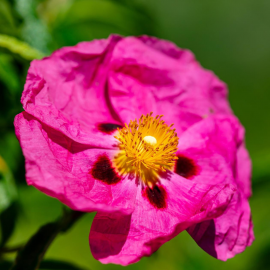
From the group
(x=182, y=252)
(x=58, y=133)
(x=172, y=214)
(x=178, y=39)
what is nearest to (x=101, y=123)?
(x=58, y=133)

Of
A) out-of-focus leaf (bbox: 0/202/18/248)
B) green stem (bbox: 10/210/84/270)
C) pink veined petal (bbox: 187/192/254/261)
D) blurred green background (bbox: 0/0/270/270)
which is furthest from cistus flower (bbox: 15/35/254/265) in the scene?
out-of-focus leaf (bbox: 0/202/18/248)

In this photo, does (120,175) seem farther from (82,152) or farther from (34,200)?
(34,200)

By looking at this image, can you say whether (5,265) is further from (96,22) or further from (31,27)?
(96,22)

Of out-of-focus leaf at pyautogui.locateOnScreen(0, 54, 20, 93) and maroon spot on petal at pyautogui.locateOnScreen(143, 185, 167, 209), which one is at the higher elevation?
out-of-focus leaf at pyautogui.locateOnScreen(0, 54, 20, 93)

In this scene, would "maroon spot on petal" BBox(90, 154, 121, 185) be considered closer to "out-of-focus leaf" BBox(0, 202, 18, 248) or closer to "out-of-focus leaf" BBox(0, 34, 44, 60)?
"out-of-focus leaf" BBox(0, 202, 18, 248)

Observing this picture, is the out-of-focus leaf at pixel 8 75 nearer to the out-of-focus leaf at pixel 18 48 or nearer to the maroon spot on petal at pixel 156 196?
the out-of-focus leaf at pixel 18 48

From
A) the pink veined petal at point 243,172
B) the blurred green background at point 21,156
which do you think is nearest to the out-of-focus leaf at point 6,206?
the blurred green background at point 21,156

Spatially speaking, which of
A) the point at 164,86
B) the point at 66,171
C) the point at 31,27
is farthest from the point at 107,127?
the point at 31,27
